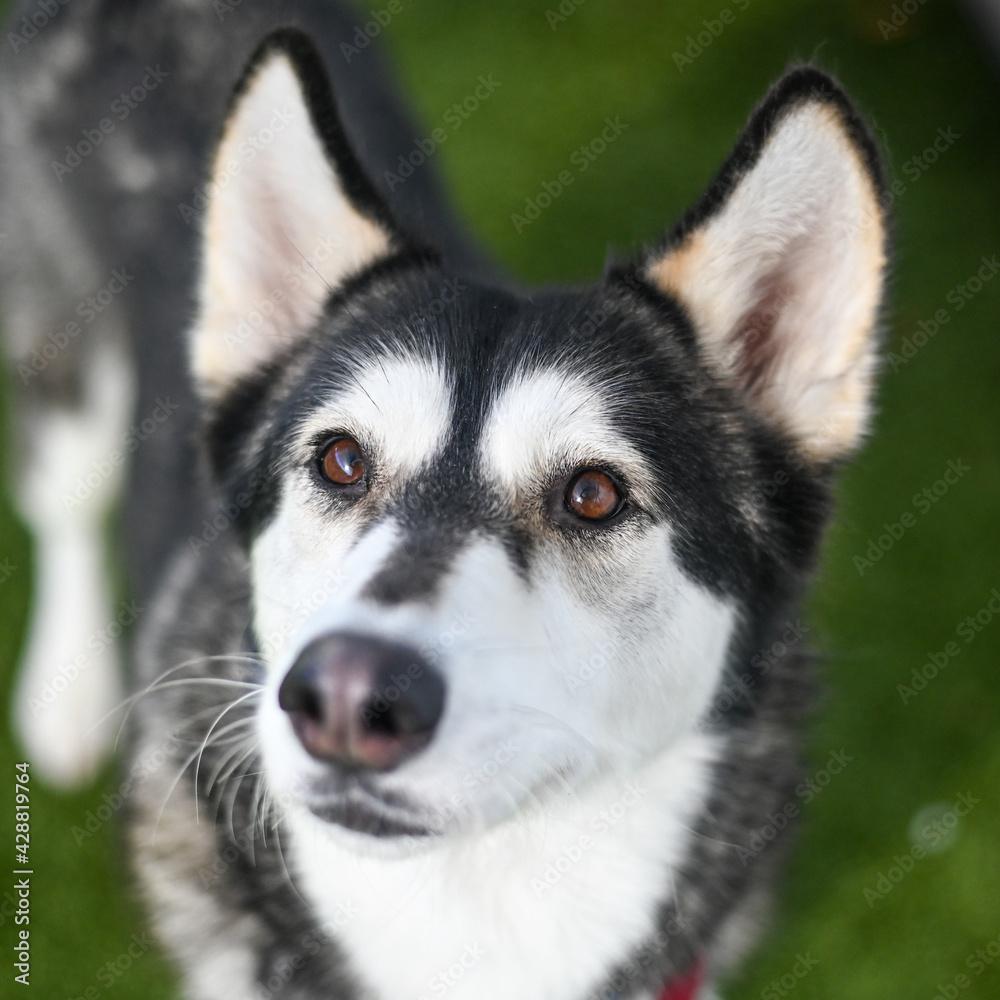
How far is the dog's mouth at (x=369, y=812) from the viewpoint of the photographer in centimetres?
162

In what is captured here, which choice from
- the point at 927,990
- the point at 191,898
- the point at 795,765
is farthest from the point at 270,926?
the point at 927,990

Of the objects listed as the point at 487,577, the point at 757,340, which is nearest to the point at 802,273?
the point at 757,340

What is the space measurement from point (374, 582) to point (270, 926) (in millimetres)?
1127

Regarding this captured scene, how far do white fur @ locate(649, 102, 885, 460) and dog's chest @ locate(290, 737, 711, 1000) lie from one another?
0.79 m

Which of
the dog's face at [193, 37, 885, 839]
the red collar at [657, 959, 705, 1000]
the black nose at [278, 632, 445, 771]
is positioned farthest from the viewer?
the red collar at [657, 959, 705, 1000]

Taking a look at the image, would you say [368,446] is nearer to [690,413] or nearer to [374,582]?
[374,582]

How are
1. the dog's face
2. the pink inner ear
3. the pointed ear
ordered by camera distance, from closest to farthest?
the dog's face → the pointed ear → the pink inner ear

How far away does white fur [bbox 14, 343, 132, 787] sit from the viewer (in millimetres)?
3529

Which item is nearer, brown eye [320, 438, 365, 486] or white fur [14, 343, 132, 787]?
brown eye [320, 438, 365, 486]

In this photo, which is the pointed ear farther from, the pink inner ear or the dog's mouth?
the dog's mouth

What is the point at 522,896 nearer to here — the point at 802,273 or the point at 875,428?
the point at 802,273

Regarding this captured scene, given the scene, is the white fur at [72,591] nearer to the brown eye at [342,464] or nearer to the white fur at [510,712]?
the white fur at [510,712]

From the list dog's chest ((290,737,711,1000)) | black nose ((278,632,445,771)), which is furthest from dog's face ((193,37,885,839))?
dog's chest ((290,737,711,1000))

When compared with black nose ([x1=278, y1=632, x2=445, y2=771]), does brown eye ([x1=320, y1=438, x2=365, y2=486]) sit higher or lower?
higher
